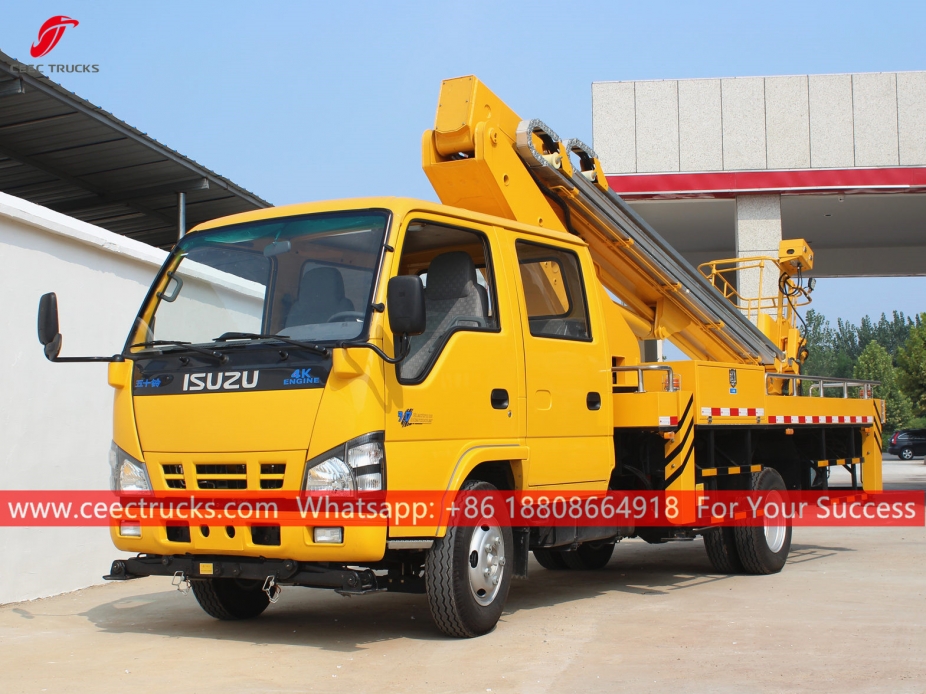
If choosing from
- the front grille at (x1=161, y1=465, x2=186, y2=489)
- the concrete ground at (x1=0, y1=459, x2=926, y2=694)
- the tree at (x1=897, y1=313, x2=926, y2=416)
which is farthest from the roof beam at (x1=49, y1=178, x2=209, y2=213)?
the tree at (x1=897, y1=313, x2=926, y2=416)

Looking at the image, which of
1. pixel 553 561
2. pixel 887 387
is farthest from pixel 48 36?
pixel 887 387

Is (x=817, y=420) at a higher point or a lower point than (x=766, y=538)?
higher

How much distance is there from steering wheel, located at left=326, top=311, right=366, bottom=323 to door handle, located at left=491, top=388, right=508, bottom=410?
103 cm

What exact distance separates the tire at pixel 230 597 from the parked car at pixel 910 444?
136ft

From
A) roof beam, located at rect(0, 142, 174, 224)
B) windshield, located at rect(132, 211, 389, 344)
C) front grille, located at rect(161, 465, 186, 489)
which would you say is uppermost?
roof beam, located at rect(0, 142, 174, 224)

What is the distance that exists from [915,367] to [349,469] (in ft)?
144

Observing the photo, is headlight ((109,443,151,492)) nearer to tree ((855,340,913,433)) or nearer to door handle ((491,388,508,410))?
door handle ((491,388,508,410))

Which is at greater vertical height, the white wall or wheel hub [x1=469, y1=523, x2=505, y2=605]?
the white wall

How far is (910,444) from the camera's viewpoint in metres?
43.8

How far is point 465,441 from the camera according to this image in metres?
6.22

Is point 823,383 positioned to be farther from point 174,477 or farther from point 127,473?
point 127,473

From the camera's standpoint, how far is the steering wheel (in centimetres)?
585

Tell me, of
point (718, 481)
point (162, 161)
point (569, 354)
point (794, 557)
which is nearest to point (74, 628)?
point (569, 354)

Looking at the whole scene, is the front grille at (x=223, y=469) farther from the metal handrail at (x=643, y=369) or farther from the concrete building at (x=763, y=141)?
the concrete building at (x=763, y=141)
